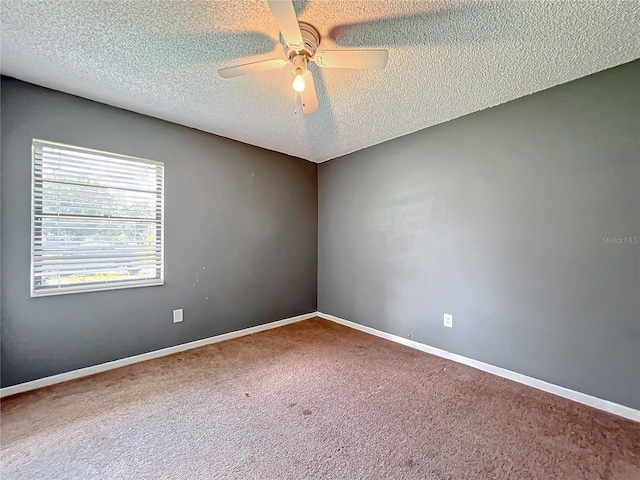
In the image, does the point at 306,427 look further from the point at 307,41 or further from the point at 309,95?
the point at 307,41

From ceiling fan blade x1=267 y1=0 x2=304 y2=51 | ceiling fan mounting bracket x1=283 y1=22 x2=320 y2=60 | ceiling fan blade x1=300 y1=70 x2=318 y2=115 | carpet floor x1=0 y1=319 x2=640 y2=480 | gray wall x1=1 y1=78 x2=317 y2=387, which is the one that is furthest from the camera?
gray wall x1=1 y1=78 x2=317 y2=387

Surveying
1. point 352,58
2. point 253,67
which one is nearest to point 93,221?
point 253,67

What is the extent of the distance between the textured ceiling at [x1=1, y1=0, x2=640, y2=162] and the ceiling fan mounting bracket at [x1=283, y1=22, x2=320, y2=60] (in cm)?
5

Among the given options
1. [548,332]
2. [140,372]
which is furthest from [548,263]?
[140,372]

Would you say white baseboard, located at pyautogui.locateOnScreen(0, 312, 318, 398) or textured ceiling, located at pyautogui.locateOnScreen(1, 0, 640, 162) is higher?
textured ceiling, located at pyautogui.locateOnScreen(1, 0, 640, 162)

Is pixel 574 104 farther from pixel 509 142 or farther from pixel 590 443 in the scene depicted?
pixel 590 443

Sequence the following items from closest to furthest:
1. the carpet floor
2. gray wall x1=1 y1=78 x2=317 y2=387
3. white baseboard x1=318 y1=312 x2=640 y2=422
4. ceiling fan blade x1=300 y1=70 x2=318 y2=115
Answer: the carpet floor
ceiling fan blade x1=300 y1=70 x2=318 y2=115
white baseboard x1=318 y1=312 x2=640 y2=422
gray wall x1=1 y1=78 x2=317 y2=387

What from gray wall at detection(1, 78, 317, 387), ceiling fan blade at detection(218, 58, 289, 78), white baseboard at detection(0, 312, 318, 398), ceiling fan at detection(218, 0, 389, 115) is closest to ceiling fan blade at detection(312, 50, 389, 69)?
ceiling fan at detection(218, 0, 389, 115)

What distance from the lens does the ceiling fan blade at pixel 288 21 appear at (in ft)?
3.92

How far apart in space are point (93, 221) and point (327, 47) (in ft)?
7.89

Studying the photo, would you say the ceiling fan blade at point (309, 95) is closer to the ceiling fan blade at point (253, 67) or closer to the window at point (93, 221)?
the ceiling fan blade at point (253, 67)

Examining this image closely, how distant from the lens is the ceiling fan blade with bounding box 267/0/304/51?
1.20 meters

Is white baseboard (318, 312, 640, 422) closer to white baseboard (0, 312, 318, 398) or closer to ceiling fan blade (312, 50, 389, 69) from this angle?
white baseboard (0, 312, 318, 398)

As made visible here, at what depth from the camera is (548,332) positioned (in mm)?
2215
